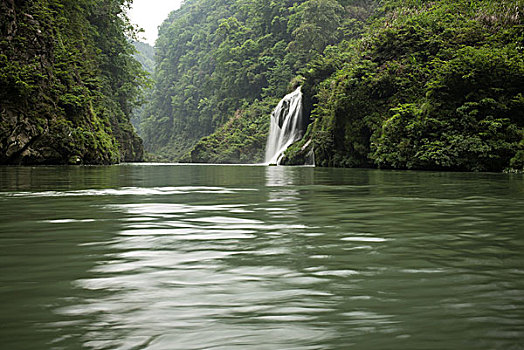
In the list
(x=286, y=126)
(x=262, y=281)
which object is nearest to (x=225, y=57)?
(x=286, y=126)

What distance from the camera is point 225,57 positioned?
220ft

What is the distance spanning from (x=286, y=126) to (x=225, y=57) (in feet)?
100

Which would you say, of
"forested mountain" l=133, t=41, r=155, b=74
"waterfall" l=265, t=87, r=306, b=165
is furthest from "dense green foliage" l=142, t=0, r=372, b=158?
"forested mountain" l=133, t=41, r=155, b=74

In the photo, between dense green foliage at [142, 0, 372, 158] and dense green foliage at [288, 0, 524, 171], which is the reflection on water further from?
dense green foliage at [142, 0, 372, 158]

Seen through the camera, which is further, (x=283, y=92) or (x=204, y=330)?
(x=283, y=92)

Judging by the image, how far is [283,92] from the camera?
175 ft

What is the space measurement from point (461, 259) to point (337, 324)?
1528 mm

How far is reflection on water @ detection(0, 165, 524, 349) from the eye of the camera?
1720 millimetres

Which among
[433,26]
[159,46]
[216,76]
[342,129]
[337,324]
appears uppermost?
[159,46]

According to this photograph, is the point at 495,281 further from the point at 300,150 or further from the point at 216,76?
the point at 216,76

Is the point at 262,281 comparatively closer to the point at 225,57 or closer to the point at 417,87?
the point at 417,87

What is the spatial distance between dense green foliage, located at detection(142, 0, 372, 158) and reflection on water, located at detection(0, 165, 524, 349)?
4731 centimetres

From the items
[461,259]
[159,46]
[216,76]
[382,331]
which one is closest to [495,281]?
[461,259]

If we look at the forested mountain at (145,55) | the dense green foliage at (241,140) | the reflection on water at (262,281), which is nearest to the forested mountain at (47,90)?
the reflection on water at (262,281)
